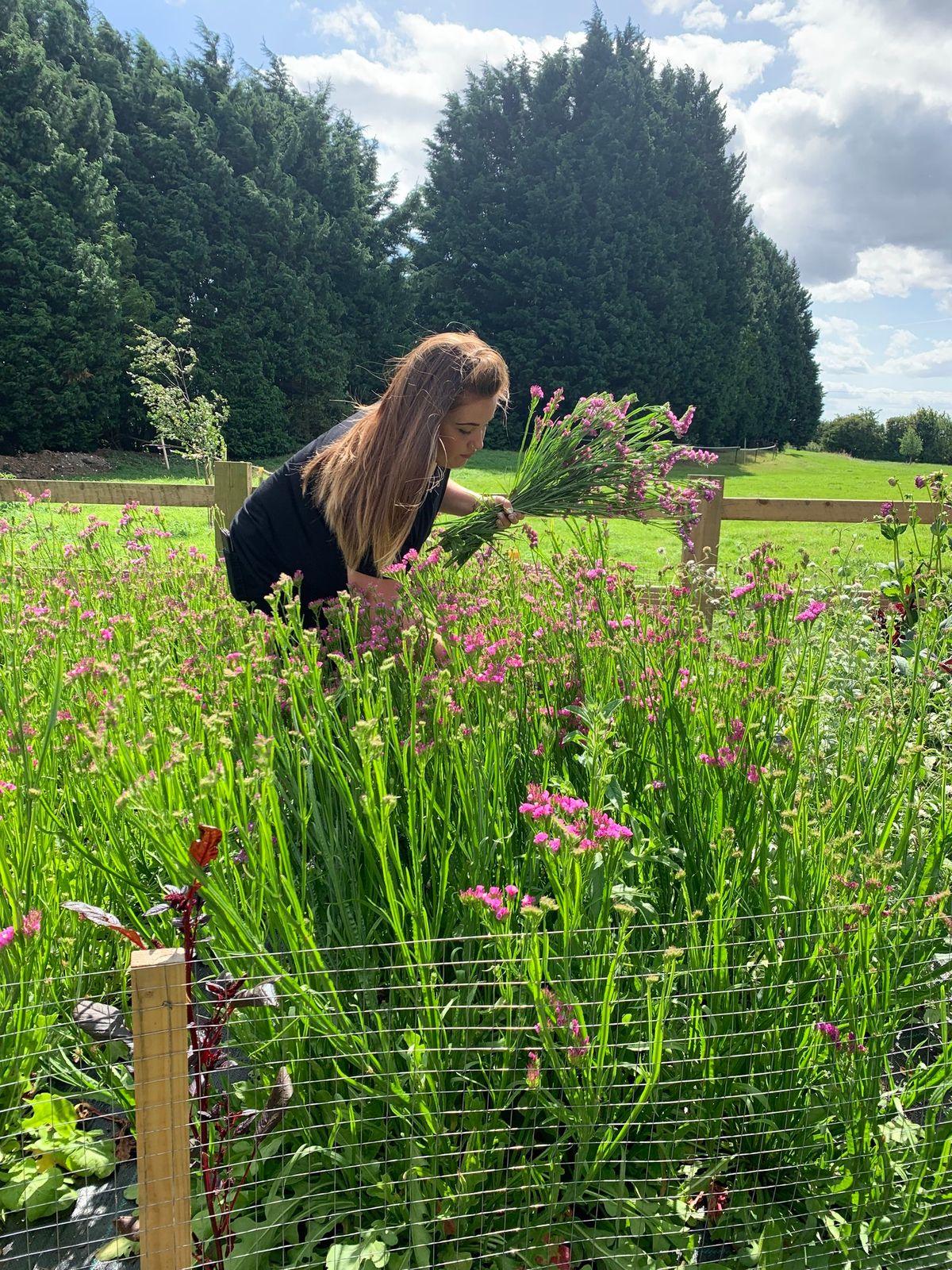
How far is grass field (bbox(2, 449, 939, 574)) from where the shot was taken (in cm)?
559

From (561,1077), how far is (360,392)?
2576 cm

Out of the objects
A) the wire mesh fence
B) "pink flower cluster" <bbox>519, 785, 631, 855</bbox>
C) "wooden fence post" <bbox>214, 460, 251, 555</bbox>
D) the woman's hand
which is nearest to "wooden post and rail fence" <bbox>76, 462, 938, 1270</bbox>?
the wire mesh fence

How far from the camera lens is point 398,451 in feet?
8.50

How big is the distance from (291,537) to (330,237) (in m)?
22.9

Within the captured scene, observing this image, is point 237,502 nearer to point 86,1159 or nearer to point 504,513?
point 504,513

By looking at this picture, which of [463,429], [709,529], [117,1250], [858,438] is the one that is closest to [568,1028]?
[117,1250]

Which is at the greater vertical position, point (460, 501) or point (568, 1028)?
point (460, 501)

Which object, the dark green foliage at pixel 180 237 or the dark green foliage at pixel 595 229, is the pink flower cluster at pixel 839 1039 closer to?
the dark green foliage at pixel 180 237

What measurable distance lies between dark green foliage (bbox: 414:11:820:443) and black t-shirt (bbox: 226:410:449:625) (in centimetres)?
2255

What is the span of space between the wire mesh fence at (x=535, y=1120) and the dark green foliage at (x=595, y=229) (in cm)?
2432

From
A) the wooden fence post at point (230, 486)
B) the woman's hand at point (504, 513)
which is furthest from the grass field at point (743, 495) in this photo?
the wooden fence post at point (230, 486)

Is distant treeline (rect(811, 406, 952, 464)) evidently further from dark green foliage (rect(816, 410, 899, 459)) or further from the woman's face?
the woman's face

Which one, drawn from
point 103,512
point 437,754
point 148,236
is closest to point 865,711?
point 437,754

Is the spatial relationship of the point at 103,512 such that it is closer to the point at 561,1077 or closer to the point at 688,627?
the point at 688,627
